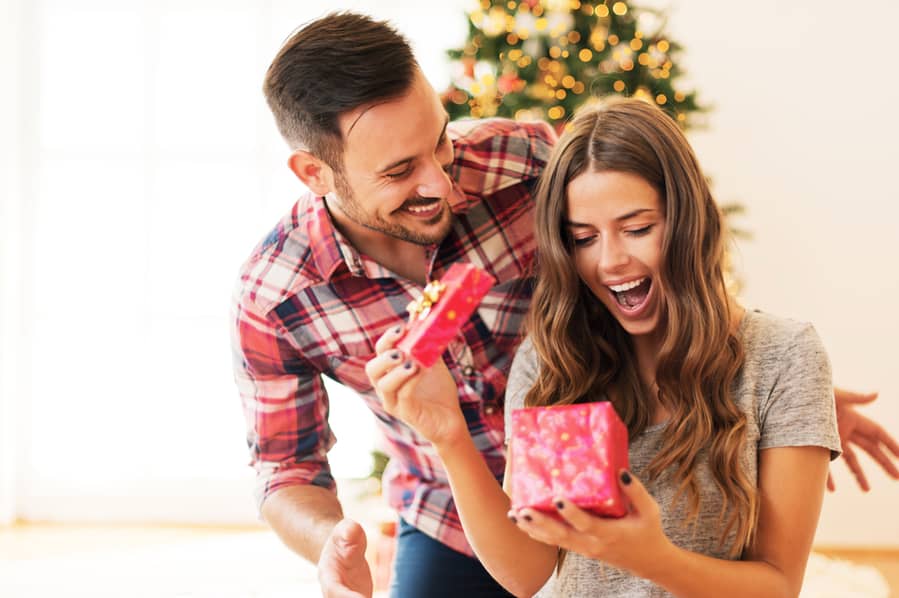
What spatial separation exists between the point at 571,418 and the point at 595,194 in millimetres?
489

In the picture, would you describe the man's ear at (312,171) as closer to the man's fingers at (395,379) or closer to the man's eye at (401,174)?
the man's eye at (401,174)

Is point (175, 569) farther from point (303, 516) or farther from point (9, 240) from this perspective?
point (303, 516)

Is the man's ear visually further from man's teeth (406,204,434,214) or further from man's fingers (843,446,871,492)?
man's fingers (843,446,871,492)

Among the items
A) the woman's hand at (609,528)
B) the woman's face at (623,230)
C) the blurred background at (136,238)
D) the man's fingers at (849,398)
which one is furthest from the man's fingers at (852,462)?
the blurred background at (136,238)

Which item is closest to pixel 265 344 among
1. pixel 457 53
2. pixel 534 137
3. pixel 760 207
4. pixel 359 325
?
pixel 359 325

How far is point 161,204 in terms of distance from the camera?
192 inches

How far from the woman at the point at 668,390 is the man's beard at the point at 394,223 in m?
0.26

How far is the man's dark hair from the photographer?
188 cm

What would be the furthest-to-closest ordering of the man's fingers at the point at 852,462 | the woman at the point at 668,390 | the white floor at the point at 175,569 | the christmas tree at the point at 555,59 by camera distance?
the white floor at the point at 175,569
the christmas tree at the point at 555,59
the man's fingers at the point at 852,462
the woman at the point at 668,390

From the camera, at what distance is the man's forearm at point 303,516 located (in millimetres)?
2053

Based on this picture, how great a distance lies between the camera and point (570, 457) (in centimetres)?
134

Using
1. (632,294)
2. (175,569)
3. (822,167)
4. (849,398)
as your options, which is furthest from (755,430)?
(175,569)

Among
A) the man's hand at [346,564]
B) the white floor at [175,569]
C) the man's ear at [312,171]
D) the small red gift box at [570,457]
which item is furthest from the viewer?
the white floor at [175,569]

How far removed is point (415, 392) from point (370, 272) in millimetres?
474
